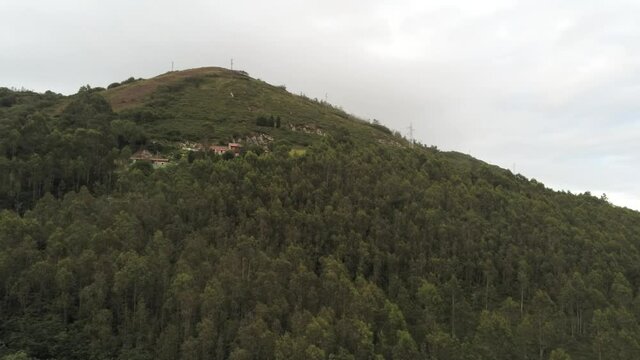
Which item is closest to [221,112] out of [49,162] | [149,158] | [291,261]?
[149,158]

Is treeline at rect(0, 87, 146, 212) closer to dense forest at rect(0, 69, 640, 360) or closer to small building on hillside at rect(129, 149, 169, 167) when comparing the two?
dense forest at rect(0, 69, 640, 360)

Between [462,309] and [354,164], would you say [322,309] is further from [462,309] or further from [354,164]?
[354,164]

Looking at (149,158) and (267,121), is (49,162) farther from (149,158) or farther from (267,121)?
(267,121)

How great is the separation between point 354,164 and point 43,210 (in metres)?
34.6

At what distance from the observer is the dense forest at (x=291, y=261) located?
3562cm

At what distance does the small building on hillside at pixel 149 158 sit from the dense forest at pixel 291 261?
5503 millimetres

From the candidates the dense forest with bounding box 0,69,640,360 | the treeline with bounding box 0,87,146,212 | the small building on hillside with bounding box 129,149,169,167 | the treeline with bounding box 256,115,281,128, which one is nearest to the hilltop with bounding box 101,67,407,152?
the treeline with bounding box 256,115,281,128

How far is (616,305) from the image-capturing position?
4941 centimetres

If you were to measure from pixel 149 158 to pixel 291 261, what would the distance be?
3936 cm

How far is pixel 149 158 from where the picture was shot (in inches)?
2985

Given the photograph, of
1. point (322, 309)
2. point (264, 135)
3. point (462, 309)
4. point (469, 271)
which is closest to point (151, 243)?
point (322, 309)

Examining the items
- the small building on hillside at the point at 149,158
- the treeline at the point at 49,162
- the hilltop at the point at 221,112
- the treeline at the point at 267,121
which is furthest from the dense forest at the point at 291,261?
the treeline at the point at 267,121

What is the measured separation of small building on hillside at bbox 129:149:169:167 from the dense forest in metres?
5.50

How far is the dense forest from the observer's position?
3562 cm
